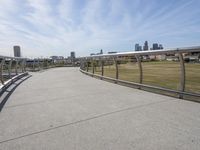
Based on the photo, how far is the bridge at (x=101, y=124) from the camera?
2619 millimetres

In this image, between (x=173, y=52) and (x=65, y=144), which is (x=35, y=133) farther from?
(x=173, y=52)

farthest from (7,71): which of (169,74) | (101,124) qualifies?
(169,74)

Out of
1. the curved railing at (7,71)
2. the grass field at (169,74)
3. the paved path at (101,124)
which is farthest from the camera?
the curved railing at (7,71)

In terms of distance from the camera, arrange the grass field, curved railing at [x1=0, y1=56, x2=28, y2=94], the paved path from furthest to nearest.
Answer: curved railing at [x1=0, y1=56, x2=28, y2=94], the grass field, the paved path

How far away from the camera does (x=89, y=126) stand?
3221mm

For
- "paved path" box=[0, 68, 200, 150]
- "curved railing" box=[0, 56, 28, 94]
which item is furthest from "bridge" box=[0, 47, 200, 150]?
"curved railing" box=[0, 56, 28, 94]

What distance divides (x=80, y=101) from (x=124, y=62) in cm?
331

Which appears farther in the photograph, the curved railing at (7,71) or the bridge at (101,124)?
the curved railing at (7,71)

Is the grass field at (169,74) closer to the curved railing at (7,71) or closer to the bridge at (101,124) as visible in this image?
the bridge at (101,124)

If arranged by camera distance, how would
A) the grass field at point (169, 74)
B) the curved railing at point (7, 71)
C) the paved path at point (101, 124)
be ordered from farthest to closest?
the curved railing at point (7, 71)
the grass field at point (169, 74)
the paved path at point (101, 124)

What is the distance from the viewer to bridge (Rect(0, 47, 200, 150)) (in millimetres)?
2619

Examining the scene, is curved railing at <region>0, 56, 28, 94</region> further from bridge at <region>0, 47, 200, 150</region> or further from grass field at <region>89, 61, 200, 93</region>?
grass field at <region>89, 61, 200, 93</region>

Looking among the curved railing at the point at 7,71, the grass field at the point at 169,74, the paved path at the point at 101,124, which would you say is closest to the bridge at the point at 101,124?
the paved path at the point at 101,124

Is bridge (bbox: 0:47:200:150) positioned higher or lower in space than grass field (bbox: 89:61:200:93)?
lower
